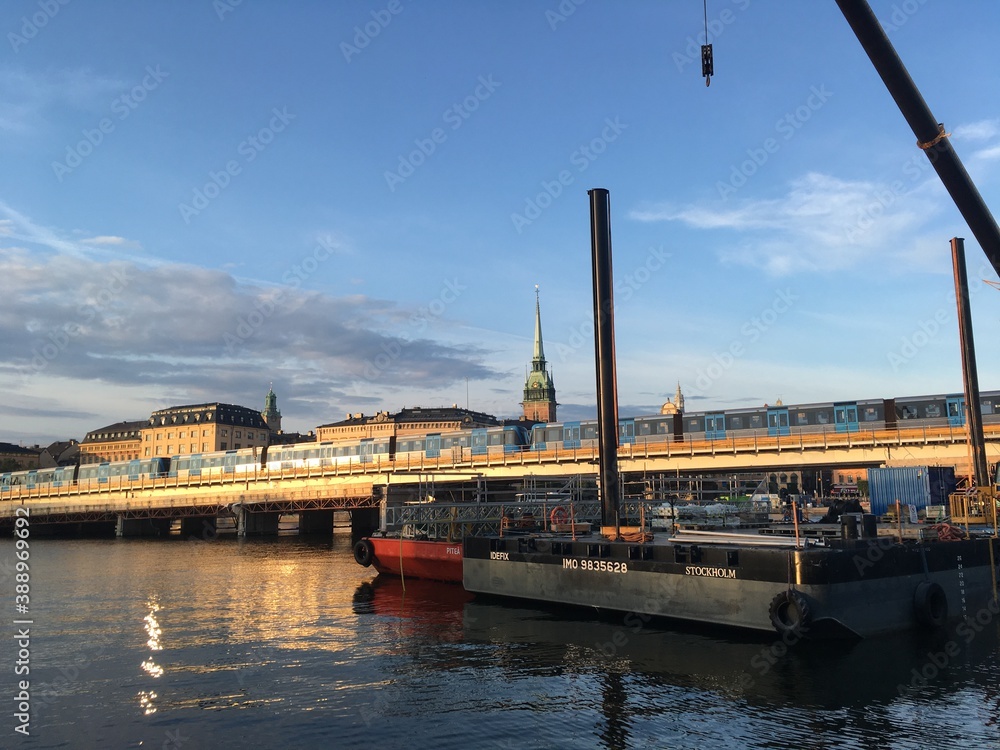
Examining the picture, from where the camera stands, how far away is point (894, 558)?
76.1 ft

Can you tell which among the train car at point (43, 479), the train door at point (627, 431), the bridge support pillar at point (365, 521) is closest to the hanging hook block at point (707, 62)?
the train door at point (627, 431)

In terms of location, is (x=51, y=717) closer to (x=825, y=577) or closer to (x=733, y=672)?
(x=733, y=672)

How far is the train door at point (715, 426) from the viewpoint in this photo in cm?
6538

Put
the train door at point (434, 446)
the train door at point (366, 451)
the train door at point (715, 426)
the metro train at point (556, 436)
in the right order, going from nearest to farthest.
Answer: the metro train at point (556, 436) → the train door at point (715, 426) → the train door at point (434, 446) → the train door at point (366, 451)

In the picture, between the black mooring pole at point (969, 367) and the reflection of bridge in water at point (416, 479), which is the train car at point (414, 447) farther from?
the black mooring pole at point (969, 367)

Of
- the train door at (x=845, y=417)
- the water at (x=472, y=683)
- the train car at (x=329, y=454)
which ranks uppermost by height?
the train door at (x=845, y=417)

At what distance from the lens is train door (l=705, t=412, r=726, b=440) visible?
6538 cm

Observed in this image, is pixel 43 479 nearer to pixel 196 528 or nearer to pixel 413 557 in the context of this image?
A: pixel 196 528

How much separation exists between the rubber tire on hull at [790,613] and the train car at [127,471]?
90.0 m

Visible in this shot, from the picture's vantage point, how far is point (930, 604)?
2380 cm

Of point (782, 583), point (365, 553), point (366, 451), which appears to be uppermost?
point (366, 451)

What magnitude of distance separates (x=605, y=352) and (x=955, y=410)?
1601 inches

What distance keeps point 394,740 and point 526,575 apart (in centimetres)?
1586

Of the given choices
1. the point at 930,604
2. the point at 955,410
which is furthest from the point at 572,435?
the point at 930,604
